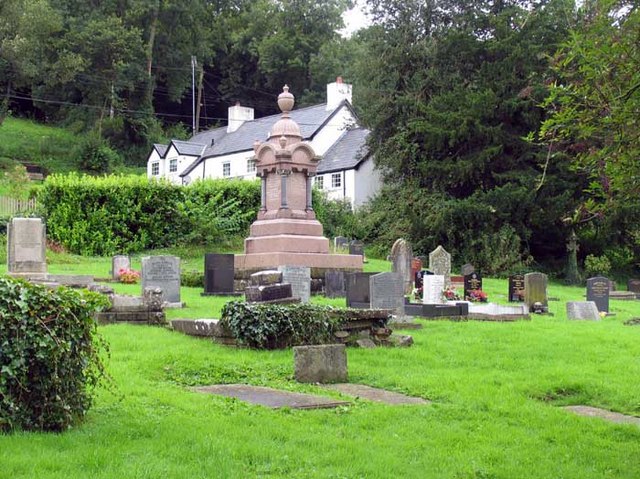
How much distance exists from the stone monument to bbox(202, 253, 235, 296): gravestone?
198cm

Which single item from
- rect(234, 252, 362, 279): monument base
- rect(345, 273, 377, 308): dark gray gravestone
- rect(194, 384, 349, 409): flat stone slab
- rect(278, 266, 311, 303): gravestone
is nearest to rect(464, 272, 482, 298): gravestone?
rect(234, 252, 362, 279): monument base

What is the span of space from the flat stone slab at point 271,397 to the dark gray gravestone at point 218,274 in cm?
1152

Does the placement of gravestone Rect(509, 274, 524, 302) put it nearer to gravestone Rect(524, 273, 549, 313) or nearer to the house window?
gravestone Rect(524, 273, 549, 313)

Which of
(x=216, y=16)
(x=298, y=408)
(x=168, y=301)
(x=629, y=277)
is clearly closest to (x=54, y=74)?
(x=216, y=16)

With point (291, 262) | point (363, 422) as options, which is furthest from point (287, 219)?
point (363, 422)

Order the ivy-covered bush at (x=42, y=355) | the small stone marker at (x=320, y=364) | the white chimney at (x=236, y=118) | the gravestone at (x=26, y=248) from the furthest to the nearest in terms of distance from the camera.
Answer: the white chimney at (x=236, y=118) < the gravestone at (x=26, y=248) < the small stone marker at (x=320, y=364) < the ivy-covered bush at (x=42, y=355)

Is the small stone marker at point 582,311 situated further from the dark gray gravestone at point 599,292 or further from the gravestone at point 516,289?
the gravestone at point 516,289

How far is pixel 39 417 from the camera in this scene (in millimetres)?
6566

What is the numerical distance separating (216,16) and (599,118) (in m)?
68.8

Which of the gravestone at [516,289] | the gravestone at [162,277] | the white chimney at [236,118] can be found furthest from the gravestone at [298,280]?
the white chimney at [236,118]

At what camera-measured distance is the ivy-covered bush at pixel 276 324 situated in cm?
1180

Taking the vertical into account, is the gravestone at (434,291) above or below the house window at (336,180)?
below

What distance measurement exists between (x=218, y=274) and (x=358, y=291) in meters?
5.33

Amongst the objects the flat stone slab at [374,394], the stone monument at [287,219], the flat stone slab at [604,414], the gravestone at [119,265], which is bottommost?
the flat stone slab at [604,414]
